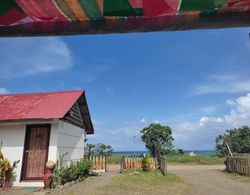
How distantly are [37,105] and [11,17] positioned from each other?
1298 cm

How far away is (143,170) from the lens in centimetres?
2020

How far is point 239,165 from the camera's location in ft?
56.5

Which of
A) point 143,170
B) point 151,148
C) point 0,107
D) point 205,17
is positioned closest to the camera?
point 205,17

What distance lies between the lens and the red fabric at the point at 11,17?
7.38 feet

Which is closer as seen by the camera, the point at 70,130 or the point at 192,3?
the point at 192,3

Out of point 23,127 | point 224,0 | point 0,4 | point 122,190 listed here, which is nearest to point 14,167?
point 23,127

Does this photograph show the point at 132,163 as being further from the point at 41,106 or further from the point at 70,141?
the point at 41,106

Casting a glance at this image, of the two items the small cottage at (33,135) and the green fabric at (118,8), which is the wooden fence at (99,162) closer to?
the small cottage at (33,135)

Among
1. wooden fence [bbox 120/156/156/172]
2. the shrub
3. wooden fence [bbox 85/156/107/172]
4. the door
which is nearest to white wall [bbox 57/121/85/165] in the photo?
the door

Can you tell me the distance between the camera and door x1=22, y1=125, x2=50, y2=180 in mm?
13273

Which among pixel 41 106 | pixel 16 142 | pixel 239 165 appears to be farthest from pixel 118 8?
pixel 239 165

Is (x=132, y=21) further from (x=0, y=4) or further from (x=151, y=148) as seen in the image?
(x=151, y=148)

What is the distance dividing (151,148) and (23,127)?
80.8 feet

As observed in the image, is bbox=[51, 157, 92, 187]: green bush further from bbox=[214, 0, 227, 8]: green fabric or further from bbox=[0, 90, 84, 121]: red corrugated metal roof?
bbox=[214, 0, 227, 8]: green fabric
